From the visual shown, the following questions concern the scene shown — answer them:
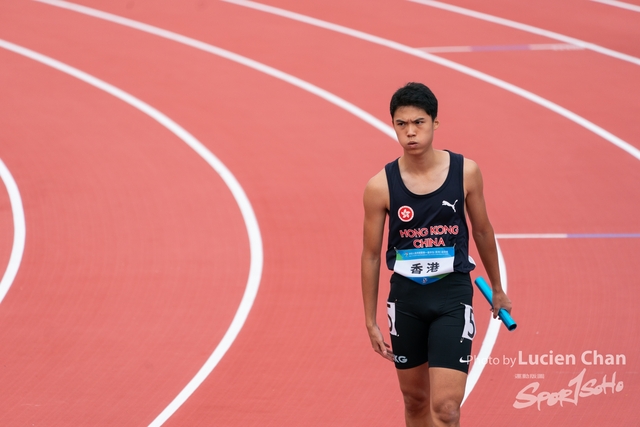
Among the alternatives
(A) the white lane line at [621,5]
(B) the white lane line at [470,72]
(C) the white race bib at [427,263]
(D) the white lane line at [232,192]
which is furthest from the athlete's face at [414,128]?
(A) the white lane line at [621,5]

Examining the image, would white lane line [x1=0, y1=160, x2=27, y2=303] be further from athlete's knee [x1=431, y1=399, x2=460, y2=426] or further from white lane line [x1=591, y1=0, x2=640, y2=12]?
white lane line [x1=591, y1=0, x2=640, y2=12]

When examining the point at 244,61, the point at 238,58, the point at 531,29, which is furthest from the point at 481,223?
the point at 531,29

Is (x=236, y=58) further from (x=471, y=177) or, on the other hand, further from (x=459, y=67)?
(x=471, y=177)

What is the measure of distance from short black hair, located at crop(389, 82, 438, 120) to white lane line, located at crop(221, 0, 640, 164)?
6931 mm

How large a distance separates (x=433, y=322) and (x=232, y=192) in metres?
5.76

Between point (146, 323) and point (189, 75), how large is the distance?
21.2 ft

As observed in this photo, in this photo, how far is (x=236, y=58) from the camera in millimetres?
14156

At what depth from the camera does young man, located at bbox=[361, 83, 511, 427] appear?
4.65 metres

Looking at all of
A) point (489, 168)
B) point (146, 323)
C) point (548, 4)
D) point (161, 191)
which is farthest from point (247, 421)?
point (548, 4)

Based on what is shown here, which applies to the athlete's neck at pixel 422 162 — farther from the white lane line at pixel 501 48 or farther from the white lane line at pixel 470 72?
the white lane line at pixel 501 48

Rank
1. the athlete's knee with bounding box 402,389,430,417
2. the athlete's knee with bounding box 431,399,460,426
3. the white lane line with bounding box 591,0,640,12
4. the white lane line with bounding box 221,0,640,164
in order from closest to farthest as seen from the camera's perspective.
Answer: the athlete's knee with bounding box 431,399,460,426, the athlete's knee with bounding box 402,389,430,417, the white lane line with bounding box 221,0,640,164, the white lane line with bounding box 591,0,640,12

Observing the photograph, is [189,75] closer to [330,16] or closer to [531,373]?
[330,16]

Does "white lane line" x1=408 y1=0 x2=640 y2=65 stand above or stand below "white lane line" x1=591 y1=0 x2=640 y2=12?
below

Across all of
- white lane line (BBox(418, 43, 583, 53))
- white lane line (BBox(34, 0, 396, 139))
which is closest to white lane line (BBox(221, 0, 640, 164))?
white lane line (BBox(418, 43, 583, 53))
